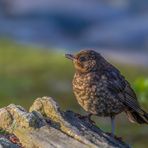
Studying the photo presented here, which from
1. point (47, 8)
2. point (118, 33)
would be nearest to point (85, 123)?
point (118, 33)

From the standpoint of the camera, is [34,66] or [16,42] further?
[16,42]


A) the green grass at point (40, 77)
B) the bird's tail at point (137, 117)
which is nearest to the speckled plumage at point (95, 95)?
the bird's tail at point (137, 117)

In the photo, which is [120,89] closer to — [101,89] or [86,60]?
[101,89]

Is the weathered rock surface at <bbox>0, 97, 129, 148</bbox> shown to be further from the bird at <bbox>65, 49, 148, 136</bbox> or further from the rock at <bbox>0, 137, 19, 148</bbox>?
the bird at <bbox>65, 49, 148, 136</bbox>

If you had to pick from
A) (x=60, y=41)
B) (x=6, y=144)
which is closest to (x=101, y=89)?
(x=6, y=144)

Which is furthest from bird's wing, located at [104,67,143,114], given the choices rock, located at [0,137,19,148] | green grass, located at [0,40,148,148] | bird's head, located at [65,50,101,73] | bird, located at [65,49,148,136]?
green grass, located at [0,40,148,148]

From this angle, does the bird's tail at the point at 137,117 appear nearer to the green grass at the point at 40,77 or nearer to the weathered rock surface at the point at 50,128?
the weathered rock surface at the point at 50,128

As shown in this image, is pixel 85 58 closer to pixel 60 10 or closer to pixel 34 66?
pixel 34 66
